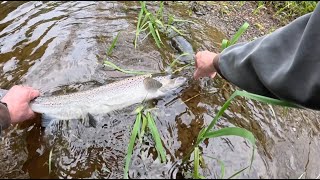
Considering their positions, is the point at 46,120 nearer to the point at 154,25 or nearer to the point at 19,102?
the point at 19,102

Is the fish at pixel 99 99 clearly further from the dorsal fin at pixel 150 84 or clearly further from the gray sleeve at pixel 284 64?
the gray sleeve at pixel 284 64

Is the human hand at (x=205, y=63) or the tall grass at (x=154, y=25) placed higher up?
the human hand at (x=205, y=63)

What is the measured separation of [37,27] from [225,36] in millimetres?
2152

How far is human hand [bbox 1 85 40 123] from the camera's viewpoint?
2969mm

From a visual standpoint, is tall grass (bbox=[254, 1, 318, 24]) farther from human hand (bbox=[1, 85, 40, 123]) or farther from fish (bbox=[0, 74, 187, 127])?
human hand (bbox=[1, 85, 40, 123])

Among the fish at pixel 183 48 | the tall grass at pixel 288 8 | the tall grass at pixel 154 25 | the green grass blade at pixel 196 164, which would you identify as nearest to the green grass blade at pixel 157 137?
the green grass blade at pixel 196 164

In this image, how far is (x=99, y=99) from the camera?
128 inches

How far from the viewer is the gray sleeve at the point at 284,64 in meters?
2.22

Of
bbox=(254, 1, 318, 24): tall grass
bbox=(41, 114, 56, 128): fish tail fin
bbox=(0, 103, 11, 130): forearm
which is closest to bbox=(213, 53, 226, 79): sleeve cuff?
bbox=(41, 114, 56, 128): fish tail fin

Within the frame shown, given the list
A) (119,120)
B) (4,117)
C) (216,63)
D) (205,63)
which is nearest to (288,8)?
(205,63)

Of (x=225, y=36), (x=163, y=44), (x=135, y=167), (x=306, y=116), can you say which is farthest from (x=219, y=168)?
(x=225, y=36)

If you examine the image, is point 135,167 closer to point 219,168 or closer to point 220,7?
point 219,168

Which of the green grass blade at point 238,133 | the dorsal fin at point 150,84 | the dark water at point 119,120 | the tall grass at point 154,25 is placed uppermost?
the green grass blade at point 238,133

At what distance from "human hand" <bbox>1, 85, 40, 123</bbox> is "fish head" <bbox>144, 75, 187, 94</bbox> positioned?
2.99ft
